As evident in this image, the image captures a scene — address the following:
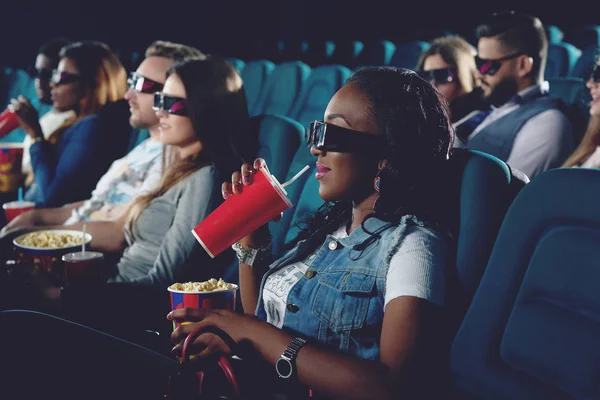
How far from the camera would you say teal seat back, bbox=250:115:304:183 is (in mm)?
1830

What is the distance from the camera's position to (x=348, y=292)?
111 centimetres

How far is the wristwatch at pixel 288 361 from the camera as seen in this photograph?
1.02 m

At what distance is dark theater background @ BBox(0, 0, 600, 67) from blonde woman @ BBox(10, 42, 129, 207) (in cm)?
358

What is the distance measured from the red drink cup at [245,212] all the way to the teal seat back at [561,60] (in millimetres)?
2370

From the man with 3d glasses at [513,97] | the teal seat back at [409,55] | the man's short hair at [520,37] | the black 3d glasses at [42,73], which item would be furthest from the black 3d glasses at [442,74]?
the black 3d glasses at [42,73]

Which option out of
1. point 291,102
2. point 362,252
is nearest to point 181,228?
point 362,252

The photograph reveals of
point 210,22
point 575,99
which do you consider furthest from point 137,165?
point 210,22

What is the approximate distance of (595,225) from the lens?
2.89 feet

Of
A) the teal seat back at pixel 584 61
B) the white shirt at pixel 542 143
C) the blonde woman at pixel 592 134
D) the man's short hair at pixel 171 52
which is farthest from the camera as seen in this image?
the teal seat back at pixel 584 61

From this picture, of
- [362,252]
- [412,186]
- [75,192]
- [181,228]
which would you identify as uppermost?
[412,186]

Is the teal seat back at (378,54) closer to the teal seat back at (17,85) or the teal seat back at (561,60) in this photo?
the teal seat back at (561,60)

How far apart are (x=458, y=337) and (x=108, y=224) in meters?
1.48

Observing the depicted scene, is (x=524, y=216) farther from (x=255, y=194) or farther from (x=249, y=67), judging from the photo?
(x=249, y=67)

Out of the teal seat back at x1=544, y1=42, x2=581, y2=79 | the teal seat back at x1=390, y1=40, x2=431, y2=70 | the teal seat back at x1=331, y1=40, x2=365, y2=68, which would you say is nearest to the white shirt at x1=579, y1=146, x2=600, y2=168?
the teal seat back at x1=544, y1=42, x2=581, y2=79
